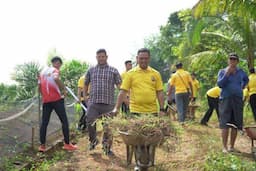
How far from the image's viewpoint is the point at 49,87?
6.86 metres

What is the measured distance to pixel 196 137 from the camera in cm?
828

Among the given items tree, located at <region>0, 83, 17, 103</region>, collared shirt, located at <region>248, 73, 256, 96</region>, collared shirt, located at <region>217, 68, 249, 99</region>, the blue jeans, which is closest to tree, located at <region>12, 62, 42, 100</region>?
tree, located at <region>0, 83, 17, 103</region>

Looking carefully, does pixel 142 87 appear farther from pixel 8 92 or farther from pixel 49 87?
pixel 8 92

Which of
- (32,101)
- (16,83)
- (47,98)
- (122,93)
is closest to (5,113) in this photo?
(32,101)

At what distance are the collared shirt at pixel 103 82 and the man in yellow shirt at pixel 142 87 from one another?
0.97 m

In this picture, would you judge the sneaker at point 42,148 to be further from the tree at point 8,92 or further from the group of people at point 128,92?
the tree at point 8,92

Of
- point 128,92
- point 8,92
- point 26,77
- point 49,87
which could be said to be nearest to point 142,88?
point 128,92

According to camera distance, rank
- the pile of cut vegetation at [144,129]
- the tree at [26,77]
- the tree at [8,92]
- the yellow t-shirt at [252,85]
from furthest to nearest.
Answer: the tree at [8,92]
the tree at [26,77]
the yellow t-shirt at [252,85]
the pile of cut vegetation at [144,129]

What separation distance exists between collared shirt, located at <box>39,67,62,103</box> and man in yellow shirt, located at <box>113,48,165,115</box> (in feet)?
5.57

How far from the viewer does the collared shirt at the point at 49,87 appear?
685 centimetres

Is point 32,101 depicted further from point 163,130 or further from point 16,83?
point 16,83

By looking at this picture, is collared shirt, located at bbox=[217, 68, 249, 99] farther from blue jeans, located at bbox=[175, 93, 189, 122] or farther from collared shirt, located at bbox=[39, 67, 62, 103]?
blue jeans, located at bbox=[175, 93, 189, 122]

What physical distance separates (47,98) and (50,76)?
15.5 inches

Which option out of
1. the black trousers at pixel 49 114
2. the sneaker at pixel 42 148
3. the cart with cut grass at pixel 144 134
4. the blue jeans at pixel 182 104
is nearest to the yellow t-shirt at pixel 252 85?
the blue jeans at pixel 182 104
